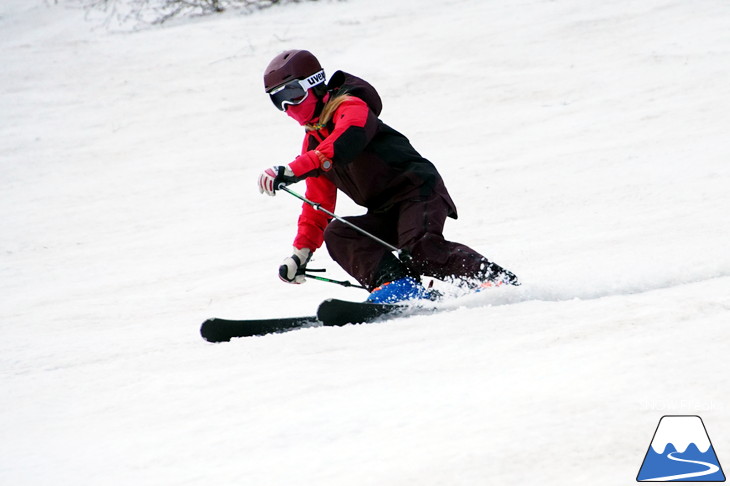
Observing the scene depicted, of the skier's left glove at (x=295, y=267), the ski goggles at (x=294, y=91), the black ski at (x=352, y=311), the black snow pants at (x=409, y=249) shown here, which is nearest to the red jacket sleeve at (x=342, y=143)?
the ski goggles at (x=294, y=91)

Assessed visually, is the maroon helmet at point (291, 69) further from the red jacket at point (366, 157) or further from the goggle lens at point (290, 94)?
the red jacket at point (366, 157)

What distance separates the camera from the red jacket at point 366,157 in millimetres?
4148

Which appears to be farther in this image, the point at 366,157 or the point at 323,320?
the point at 366,157

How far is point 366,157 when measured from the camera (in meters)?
4.40

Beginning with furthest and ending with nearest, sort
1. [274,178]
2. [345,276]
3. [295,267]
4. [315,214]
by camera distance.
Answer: [345,276], [315,214], [295,267], [274,178]

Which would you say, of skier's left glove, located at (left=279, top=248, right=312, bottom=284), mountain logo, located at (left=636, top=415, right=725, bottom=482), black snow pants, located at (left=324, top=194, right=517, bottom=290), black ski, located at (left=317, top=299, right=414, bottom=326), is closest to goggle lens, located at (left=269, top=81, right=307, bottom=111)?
black snow pants, located at (left=324, top=194, right=517, bottom=290)

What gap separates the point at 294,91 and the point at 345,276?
2.21 meters

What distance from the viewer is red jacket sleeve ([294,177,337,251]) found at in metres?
4.76

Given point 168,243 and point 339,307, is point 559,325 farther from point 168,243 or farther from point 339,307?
point 168,243

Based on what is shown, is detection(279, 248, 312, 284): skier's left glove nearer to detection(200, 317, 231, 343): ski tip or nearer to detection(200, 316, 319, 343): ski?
detection(200, 316, 319, 343): ski

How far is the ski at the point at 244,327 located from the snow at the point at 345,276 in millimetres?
181

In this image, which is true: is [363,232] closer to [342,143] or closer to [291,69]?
[342,143]

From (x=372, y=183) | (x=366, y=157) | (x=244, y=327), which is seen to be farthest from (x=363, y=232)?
(x=244, y=327)

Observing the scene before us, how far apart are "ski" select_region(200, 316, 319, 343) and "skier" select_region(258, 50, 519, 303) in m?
0.44
